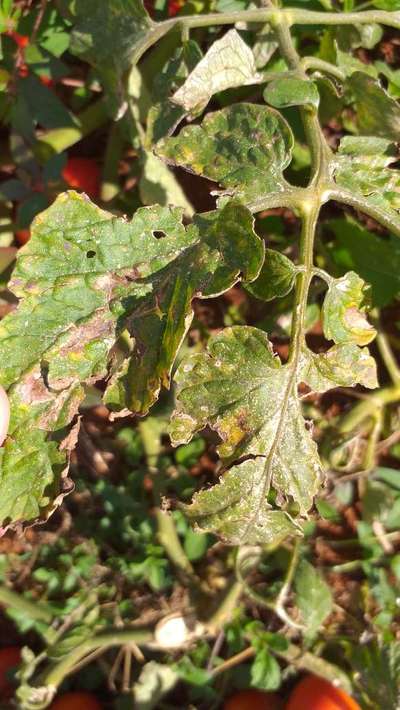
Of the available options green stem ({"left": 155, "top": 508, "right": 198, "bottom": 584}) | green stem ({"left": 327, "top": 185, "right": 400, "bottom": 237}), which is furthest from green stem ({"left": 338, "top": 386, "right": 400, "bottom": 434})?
green stem ({"left": 327, "top": 185, "right": 400, "bottom": 237})

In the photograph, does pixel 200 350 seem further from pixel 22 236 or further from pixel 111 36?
pixel 111 36

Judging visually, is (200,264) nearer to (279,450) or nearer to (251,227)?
(251,227)

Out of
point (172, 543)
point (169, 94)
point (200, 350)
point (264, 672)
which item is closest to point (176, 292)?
point (169, 94)

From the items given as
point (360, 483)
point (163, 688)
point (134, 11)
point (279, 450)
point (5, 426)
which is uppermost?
point (134, 11)

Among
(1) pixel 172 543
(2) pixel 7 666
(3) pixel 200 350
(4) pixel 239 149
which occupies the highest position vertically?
(4) pixel 239 149

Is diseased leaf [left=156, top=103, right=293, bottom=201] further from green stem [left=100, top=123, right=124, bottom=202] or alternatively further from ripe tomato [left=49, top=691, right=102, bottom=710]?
ripe tomato [left=49, top=691, right=102, bottom=710]

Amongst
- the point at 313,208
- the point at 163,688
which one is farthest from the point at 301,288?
the point at 163,688
